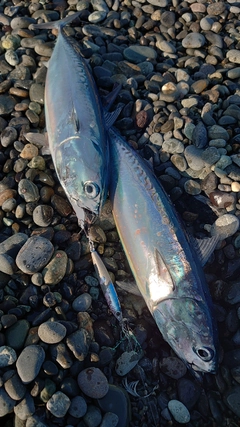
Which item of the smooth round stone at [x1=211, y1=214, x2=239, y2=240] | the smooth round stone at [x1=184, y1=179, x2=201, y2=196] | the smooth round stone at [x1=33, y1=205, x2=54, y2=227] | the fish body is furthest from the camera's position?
the smooth round stone at [x1=184, y1=179, x2=201, y2=196]

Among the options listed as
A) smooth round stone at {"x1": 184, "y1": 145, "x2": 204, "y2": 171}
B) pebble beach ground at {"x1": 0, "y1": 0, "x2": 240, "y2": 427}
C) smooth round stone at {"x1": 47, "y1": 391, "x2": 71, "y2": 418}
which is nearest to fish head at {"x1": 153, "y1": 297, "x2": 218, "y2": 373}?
pebble beach ground at {"x1": 0, "y1": 0, "x2": 240, "y2": 427}

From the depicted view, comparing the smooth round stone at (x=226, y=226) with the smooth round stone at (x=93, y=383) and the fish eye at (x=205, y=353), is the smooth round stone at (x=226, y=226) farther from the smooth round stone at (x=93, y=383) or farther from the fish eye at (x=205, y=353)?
the smooth round stone at (x=93, y=383)

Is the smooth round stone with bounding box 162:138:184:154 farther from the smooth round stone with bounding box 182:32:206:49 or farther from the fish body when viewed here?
the smooth round stone with bounding box 182:32:206:49

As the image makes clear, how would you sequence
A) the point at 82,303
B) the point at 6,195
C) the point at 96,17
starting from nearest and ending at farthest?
the point at 82,303
the point at 6,195
the point at 96,17

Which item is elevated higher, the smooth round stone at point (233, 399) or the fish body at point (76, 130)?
the fish body at point (76, 130)

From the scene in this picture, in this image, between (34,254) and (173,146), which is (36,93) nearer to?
(173,146)

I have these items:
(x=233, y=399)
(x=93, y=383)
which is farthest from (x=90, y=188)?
(x=233, y=399)

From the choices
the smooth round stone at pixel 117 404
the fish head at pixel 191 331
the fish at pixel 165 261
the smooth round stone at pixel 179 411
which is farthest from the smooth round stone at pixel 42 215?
the smooth round stone at pixel 179 411
